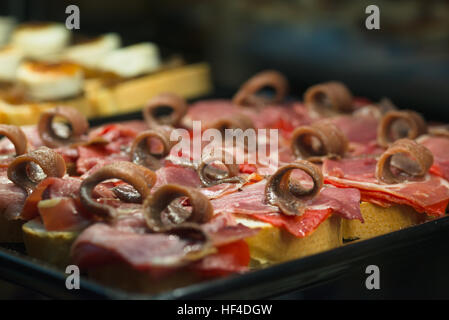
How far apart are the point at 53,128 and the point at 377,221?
1.44 meters

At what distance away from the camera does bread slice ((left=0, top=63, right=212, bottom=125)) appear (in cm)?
388

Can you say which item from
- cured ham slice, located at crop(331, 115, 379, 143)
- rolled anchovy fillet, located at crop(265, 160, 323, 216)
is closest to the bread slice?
cured ham slice, located at crop(331, 115, 379, 143)

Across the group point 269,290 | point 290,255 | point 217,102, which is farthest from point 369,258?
point 217,102

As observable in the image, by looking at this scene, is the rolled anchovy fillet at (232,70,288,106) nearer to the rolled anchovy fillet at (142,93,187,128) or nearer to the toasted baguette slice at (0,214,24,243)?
the rolled anchovy fillet at (142,93,187,128)

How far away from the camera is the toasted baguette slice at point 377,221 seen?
2707 millimetres

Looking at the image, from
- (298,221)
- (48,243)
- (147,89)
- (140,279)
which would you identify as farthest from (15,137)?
(147,89)

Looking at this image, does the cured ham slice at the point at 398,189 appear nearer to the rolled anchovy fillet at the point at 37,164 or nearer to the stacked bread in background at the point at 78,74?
the rolled anchovy fillet at the point at 37,164

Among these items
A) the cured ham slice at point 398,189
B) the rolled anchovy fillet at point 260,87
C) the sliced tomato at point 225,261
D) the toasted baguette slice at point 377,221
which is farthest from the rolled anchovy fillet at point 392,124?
the sliced tomato at point 225,261

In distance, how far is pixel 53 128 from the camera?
3.33m

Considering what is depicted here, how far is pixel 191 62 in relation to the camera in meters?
5.30

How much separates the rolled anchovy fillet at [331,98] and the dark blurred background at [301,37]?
0.51 m

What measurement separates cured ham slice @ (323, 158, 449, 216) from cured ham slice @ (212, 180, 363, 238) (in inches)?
4.8

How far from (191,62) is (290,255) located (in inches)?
120
